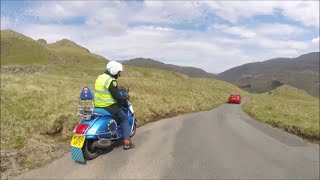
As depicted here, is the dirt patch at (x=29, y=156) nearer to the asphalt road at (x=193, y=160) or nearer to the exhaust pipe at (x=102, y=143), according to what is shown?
the asphalt road at (x=193, y=160)

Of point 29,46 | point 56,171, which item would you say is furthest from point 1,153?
point 29,46

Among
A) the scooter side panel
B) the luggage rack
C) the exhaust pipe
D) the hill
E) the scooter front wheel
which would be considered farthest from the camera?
the hill

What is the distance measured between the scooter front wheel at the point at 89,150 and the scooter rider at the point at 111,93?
1265mm

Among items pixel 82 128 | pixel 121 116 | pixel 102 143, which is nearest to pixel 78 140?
pixel 82 128

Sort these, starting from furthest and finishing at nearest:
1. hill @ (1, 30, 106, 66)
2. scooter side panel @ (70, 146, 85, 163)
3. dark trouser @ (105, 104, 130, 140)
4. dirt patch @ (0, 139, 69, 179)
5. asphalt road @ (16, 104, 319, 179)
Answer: hill @ (1, 30, 106, 66) → dark trouser @ (105, 104, 130, 140) → scooter side panel @ (70, 146, 85, 163) → asphalt road @ (16, 104, 319, 179) → dirt patch @ (0, 139, 69, 179)

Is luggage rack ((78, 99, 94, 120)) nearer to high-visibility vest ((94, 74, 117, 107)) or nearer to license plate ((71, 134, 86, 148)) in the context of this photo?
high-visibility vest ((94, 74, 117, 107))

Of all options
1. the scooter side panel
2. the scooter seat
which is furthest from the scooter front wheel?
the scooter seat

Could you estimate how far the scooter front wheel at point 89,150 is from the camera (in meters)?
10.5

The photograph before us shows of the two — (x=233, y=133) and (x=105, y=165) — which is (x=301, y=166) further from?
(x=105, y=165)

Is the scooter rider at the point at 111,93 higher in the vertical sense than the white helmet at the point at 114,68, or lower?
lower

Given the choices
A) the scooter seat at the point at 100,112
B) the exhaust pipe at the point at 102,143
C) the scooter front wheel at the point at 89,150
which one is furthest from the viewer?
the scooter seat at the point at 100,112

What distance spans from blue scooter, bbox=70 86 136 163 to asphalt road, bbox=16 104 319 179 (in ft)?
1.11

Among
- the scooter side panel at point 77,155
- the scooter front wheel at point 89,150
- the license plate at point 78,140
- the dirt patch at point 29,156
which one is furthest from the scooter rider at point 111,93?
the dirt patch at point 29,156

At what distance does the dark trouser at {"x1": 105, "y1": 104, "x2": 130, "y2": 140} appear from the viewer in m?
11.4
